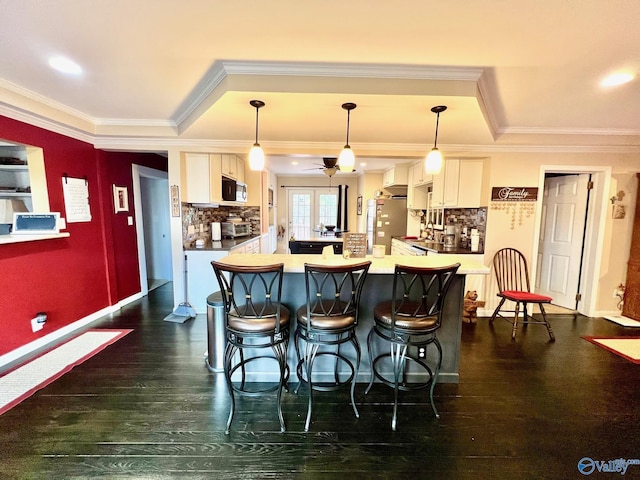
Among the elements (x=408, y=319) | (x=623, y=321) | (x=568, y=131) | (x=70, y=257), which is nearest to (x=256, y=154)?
(x=408, y=319)

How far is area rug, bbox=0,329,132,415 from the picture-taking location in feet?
7.20

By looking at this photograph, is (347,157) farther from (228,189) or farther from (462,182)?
(228,189)

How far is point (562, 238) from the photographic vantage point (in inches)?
168

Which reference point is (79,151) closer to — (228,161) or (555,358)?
(228,161)

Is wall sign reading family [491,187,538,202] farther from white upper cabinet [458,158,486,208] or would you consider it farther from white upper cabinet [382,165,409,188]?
white upper cabinet [382,165,409,188]

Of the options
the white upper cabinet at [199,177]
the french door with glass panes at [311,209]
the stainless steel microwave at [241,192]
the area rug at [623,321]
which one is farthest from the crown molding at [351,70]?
the french door with glass panes at [311,209]

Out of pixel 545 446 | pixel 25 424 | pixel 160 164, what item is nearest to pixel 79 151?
pixel 160 164

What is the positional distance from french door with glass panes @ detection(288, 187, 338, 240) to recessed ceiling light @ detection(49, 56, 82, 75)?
644 cm

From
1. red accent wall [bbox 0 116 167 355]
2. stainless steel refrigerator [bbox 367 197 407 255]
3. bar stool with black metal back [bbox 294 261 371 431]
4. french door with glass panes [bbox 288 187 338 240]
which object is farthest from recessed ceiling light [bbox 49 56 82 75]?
french door with glass panes [bbox 288 187 338 240]

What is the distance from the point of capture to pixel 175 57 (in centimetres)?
200

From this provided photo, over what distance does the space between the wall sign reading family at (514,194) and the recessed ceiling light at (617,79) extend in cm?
158

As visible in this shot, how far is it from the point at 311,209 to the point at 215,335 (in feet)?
21.0

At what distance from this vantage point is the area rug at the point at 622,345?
2.88 meters

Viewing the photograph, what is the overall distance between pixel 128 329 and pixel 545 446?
4068 millimetres
